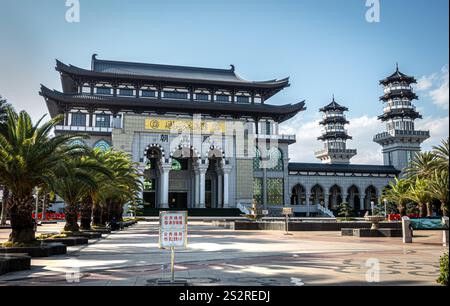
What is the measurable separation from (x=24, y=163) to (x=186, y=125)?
50.1 meters

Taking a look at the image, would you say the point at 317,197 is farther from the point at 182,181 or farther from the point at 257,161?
the point at 182,181

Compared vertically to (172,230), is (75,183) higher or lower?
higher

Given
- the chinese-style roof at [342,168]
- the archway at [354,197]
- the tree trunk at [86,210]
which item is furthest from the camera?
the archway at [354,197]

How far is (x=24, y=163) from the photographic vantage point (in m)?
15.9

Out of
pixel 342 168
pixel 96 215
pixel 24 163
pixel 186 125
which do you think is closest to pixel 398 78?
pixel 342 168

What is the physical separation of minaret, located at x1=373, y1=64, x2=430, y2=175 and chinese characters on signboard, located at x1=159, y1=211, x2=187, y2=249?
73.2m

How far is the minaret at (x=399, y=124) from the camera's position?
76.9 meters

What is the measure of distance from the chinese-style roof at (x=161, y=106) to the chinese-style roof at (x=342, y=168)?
9175 mm

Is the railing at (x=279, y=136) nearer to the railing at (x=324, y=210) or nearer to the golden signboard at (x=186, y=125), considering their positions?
the golden signboard at (x=186, y=125)

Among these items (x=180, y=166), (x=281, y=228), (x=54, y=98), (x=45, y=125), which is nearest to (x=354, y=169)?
(x=180, y=166)

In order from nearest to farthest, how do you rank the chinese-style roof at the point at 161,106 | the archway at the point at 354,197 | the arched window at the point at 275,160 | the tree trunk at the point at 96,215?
1. the tree trunk at the point at 96,215
2. the chinese-style roof at the point at 161,106
3. the arched window at the point at 275,160
4. the archway at the point at 354,197

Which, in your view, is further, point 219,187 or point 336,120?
point 336,120

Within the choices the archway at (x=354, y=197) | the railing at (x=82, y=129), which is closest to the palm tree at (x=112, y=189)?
the railing at (x=82, y=129)
